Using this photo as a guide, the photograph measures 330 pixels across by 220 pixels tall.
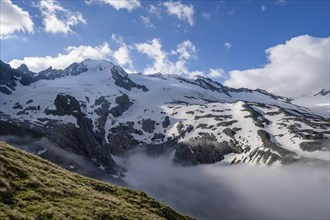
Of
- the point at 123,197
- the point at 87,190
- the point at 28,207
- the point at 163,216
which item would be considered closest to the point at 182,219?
the point at 163,216

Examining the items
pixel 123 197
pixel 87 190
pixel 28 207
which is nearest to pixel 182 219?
pixel 123 197

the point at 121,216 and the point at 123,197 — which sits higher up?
the point at 123,197

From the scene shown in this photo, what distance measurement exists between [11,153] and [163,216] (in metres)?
14.7

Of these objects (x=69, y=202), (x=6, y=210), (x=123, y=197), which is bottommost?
(x=6, y=210)

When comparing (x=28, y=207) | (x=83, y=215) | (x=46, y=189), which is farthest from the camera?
(x=46, y=189)

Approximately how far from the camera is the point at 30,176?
1367 inches

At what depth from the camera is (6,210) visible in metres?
26.9

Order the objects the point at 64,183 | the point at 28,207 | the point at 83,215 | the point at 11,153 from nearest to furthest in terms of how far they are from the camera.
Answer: the point at 28,207
the point at 83,215
the point at 64,183
the point at 11,153

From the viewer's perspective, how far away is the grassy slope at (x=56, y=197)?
29000 millimetres

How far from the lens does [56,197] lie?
3300 cm

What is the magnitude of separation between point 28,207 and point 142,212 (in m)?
11.4

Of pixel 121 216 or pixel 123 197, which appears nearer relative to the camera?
pixel 121 216

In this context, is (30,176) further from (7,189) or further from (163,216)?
(163,216)

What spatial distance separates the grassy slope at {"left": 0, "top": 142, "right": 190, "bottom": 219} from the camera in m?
29.0
